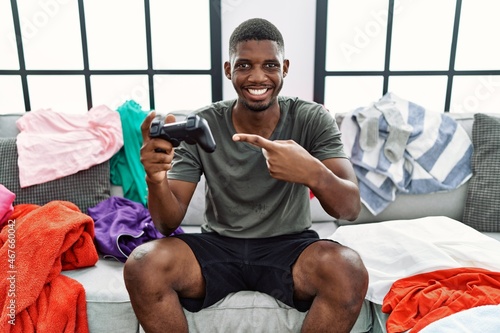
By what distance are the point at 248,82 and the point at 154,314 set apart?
714 mm

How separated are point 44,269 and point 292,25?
1582 mm

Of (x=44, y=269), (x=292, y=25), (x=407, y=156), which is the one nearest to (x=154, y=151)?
(x=44, y=269)

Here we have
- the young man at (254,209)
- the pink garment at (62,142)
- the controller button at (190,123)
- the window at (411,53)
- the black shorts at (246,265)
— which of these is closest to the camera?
the controller button at (190,123)

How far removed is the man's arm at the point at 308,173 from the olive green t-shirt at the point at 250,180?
0.65 feet

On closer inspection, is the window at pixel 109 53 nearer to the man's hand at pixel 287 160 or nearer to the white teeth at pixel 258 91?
the white teeth at pixel 258 91

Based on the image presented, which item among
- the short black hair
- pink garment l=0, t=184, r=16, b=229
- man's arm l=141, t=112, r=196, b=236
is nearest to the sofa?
pink garment l=0, t=184, r=16, b=229

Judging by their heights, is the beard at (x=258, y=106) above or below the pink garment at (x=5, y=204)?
above

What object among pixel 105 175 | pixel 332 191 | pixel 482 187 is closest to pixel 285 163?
pixel 332 191

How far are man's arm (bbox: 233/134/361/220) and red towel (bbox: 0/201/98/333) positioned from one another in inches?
28.9

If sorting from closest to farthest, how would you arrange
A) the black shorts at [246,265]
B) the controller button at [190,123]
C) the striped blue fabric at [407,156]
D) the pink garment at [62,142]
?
1. the controller button at [190,123]
2. the black shorts at [246,265]
3. the pink garment at [62,142]
4. the striped blue fabric at [407,156]

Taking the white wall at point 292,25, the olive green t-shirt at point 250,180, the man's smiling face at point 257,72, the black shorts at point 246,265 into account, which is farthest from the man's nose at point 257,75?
the white wall at point 292,25

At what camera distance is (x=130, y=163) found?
1777mm

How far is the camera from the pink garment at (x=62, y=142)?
1646 mm

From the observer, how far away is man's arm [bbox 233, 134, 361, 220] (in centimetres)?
93
